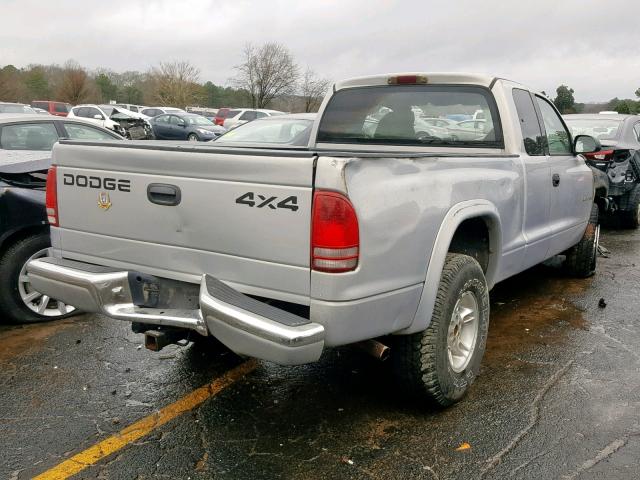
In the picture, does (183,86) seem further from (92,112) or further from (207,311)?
Answer: (207,311)

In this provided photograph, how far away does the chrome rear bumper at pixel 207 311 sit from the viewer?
2.46 m

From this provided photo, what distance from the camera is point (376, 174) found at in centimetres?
263

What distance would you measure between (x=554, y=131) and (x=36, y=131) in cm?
510

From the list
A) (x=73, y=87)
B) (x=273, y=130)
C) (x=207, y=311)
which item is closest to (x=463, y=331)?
(x=207, y=311)

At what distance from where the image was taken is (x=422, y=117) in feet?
14.6

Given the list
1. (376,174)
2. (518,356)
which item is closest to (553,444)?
(518,356)

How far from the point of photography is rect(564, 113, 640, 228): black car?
28.3 feet

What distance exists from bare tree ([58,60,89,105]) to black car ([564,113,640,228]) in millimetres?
50668

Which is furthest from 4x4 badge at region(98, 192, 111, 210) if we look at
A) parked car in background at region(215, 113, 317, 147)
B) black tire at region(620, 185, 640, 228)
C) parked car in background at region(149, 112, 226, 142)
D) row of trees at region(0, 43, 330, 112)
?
row of trees at region(0, 43, 330, 112)

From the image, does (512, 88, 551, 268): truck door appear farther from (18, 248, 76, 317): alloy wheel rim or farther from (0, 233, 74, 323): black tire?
(0, 233, 74, 323): black tire

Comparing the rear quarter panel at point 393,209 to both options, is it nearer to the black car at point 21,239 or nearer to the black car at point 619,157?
the black car at point 21,239

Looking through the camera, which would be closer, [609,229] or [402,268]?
[402,268]

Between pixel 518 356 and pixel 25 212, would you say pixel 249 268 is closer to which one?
pixel 518 356

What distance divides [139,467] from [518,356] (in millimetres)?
2646
